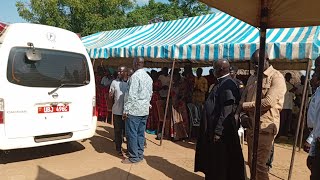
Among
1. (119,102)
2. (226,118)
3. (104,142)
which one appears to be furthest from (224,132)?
→ (104,142)

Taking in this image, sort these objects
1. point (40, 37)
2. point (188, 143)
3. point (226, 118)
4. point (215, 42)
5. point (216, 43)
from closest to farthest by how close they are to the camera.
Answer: point (226, 118) → point (40, 37) → point (216, 43) → point (215, 42) → point (188, 143)

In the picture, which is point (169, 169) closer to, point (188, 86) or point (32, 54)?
point (32, 54)

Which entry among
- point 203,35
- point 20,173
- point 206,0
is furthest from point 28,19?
point 206,0

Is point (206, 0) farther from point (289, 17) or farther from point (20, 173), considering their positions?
point (20, 173)

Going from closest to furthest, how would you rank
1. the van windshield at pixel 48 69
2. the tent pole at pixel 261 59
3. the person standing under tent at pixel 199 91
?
the tent pole at pixel 261 59 → the van windshield at pixel 48 69 → the person standing under tent at pixel 199 91

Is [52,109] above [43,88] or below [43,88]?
below

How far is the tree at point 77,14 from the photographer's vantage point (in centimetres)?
2192

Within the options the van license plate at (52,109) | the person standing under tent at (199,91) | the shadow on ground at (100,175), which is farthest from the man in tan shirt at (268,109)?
the person standing under tent at (199,91)

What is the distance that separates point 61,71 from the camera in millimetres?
5309

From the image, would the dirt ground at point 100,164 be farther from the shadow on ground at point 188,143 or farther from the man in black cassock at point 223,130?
the man in black cassock at point 223,130

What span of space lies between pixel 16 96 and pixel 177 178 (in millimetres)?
2733

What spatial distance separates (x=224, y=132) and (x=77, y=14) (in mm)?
20604

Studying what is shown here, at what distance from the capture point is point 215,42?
21.6ft

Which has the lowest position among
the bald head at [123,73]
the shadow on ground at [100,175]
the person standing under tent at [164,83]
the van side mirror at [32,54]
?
the shadow on ground at [100,175]
